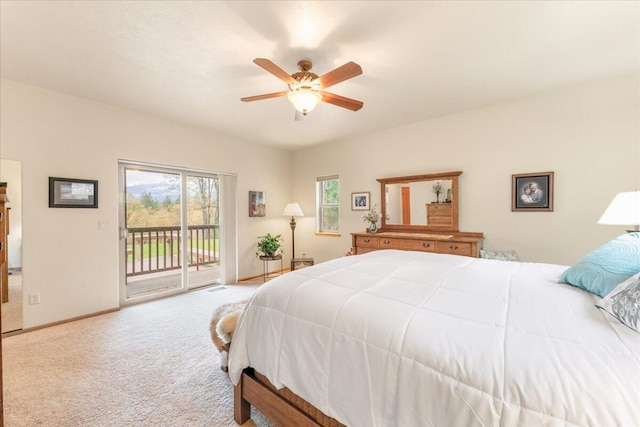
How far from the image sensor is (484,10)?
5.84 feet

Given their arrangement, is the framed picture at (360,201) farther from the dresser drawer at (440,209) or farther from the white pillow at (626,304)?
the white pillow at (626,304)

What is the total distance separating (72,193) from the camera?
3.09m

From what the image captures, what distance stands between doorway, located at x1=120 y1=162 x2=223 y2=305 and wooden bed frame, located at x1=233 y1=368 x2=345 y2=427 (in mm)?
2911

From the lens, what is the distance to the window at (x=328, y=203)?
16.8 feet

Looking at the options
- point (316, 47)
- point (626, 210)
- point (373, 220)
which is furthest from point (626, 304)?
point (373, 220)

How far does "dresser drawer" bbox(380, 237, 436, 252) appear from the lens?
3502 millimetres

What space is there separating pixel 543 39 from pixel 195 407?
146 inches

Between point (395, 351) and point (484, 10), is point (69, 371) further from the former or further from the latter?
point (484, 10)

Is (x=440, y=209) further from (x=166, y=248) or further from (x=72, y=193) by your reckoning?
(x=72, y=193)

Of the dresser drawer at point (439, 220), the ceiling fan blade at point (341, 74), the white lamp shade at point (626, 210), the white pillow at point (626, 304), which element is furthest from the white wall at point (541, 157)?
the white pillow at point (626, 304)

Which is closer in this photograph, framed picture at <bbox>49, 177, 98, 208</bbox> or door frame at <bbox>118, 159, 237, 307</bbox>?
framed picture at <bbox>49, 177, 98, 208</bbox>

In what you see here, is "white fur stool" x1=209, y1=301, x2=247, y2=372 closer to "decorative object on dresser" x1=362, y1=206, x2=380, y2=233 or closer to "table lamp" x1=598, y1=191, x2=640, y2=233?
"decorative object on dresser" x1=362, y1=206, x2=380, y2=233

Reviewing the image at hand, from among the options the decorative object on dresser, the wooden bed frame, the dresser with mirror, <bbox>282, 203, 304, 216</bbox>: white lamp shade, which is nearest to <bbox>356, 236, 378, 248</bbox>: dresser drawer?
the dresser with mirror

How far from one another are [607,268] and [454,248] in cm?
209
